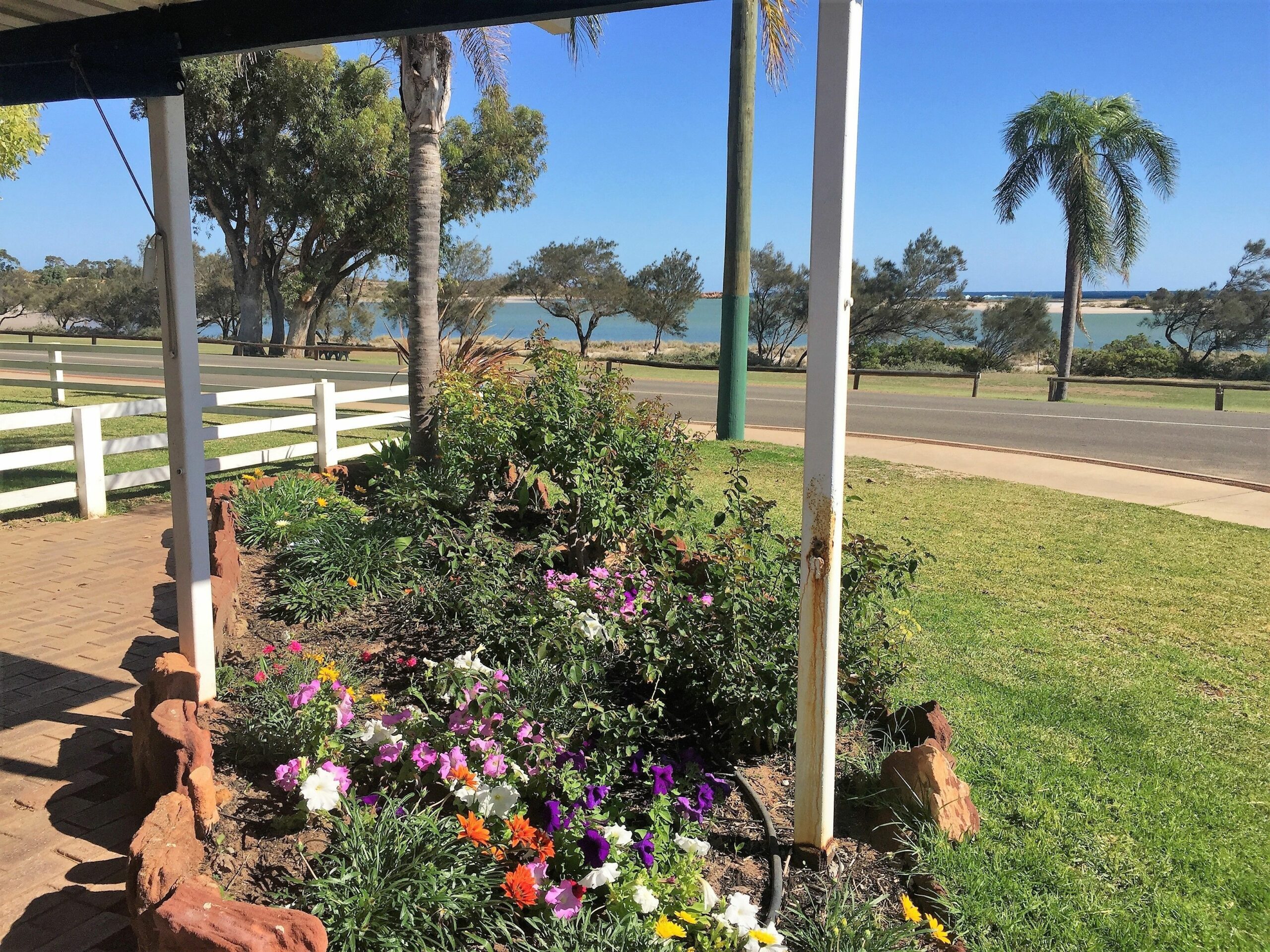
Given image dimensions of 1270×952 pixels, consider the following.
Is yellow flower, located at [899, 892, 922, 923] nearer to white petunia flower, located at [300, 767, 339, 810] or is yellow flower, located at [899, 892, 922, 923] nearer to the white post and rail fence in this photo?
white petunia flower, located at [300, 767, 339, 810]

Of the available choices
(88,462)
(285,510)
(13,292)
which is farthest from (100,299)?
(285,510)

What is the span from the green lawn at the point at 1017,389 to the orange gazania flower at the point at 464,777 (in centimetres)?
2177

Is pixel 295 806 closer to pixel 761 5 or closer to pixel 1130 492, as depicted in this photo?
pixel 1130 492

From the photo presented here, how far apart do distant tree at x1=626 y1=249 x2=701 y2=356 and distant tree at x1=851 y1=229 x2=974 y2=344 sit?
9354 millimetres

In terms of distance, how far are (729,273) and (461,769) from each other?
32.9ft

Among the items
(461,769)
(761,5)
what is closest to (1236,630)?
(461,769)

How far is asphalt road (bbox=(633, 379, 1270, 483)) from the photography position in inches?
503

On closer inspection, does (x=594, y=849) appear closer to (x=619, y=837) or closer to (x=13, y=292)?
(x=619, y=837)

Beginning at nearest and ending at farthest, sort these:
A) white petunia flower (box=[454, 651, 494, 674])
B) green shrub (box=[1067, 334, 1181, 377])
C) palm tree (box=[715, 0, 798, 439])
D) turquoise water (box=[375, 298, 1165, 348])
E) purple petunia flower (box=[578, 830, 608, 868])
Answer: purple petunia flower (box=[578, 830, 608, 868])
white petunia flower (box=[454, 651, 494, 674])
palm tree (box=[715, 0, 798, 439])
green shrub (box=[1067, 334, 1181, 377])
turquoise water (box=[375, 298, 1165, 348])

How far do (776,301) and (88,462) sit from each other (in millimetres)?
38554

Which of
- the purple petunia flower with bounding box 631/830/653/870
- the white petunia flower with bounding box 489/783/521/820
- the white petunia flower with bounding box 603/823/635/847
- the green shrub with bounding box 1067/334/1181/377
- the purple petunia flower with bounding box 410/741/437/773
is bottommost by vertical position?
the purple petunia flower with bounding box 631/830/653/870

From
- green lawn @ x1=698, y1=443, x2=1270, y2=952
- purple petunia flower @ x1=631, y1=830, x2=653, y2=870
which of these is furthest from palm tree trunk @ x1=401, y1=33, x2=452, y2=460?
purple petunia flower @ x1=631, y1=830, x2=653, y2=870

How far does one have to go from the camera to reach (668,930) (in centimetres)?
217

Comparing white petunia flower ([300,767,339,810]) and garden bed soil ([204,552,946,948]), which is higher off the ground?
white petunia flower ([300,767,339,810])
